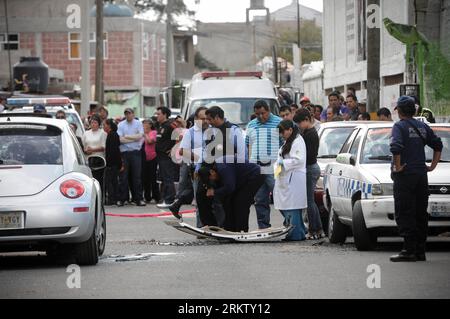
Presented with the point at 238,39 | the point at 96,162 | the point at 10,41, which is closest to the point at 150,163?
the point at 96,162

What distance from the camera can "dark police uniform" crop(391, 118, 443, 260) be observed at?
13.5 meters

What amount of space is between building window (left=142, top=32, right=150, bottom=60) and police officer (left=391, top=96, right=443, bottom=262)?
5781cm

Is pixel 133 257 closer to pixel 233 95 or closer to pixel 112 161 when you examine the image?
pixel 233 95

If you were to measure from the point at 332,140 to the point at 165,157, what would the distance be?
5.91 metres

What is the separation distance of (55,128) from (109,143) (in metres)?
12.6

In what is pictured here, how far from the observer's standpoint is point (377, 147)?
16.0 metres

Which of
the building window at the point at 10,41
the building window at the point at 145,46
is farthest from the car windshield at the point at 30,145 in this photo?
the building window at the point at 145,46

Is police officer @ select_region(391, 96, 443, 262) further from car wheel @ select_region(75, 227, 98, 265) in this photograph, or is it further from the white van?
the white van

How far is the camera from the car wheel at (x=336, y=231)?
16219 millimetres

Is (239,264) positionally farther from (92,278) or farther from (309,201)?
(309,201)

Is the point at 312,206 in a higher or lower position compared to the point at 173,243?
higher

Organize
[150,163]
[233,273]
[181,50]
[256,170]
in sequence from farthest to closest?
[181,50] < [150,163] < [256,170] < [233,273]
